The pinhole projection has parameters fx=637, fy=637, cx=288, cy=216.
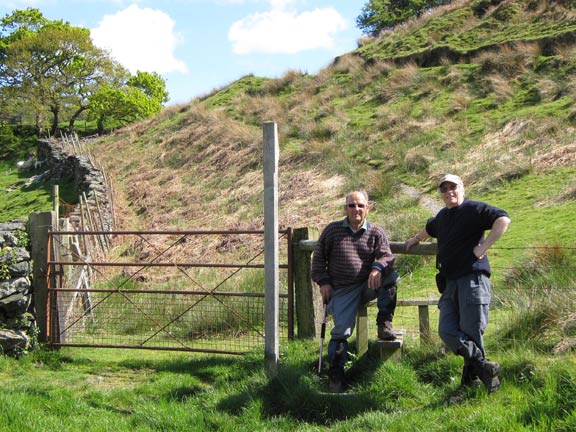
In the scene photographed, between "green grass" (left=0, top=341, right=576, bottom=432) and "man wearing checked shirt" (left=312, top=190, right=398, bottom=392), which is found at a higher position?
"man wearing checked shirt" (left=312, top=190, right=398, bottom=392)

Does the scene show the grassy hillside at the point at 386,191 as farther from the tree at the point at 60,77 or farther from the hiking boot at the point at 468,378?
the tree at the point at 60,77

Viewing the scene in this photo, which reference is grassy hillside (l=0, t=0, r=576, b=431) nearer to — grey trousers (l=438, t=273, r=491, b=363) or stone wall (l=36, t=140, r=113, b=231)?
grey trousers (l=438, t=273, r=491, b=363)

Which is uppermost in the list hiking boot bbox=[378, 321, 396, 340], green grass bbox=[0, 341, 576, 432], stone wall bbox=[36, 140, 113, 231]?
stone wall bbox=[36, 140, 113, 231]

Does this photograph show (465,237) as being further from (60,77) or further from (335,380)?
(60,77)

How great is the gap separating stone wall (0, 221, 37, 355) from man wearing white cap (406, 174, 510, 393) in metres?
5.03

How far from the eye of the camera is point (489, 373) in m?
4.83

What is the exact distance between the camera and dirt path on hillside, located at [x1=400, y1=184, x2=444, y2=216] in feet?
41.0

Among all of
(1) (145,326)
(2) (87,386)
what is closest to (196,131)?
(1) (145,326)

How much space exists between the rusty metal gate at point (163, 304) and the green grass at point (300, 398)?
87 cm

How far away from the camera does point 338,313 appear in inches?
221

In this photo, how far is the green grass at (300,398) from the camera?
4.55 meters

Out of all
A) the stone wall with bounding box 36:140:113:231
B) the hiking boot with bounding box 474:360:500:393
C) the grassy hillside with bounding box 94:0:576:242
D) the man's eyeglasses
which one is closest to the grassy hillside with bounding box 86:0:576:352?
the grassy hillside with bounding box 94:0:576:242

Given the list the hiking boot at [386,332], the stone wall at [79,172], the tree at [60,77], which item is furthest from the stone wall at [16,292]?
the tree at [60,77]

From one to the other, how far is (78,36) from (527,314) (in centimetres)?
5601
